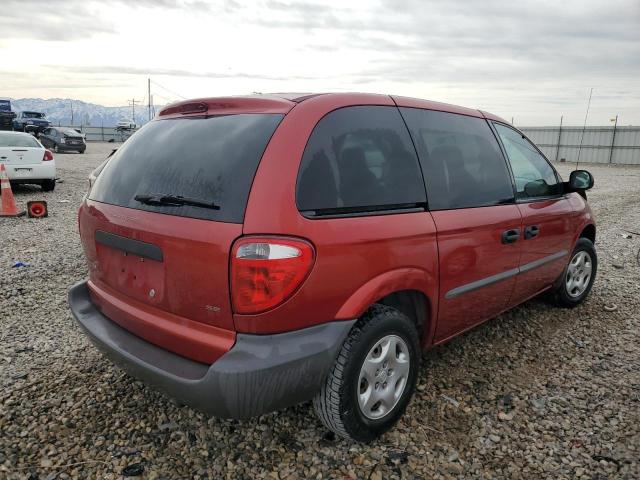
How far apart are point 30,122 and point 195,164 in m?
36.0

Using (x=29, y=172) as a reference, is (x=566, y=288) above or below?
below

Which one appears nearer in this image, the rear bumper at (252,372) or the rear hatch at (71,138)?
the rear bumper at (252,372)

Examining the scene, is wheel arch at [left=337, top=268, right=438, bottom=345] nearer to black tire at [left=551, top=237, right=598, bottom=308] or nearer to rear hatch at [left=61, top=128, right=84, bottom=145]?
black tire at [left=551, top=237, right=598, bottom=308]

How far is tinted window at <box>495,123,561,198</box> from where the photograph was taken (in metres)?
3.35

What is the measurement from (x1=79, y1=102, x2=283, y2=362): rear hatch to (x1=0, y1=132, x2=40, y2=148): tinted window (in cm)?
952

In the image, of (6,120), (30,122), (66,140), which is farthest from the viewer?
(30,122)

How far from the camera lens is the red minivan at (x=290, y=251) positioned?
1.90m

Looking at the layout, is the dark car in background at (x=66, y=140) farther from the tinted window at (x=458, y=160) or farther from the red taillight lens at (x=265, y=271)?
the red taillight lens at (x=265, y=271)

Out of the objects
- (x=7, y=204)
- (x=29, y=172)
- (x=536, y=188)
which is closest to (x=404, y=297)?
(x=536, y=188)

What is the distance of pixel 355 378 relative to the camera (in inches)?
86.0

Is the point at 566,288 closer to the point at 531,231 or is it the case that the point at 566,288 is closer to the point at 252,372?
the point at 531,231

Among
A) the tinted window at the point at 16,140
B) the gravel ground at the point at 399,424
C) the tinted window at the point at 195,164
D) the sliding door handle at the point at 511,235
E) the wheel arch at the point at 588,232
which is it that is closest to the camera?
the tinted window at the point at 195,164

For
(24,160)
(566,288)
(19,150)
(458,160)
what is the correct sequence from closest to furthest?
1. (458,160)
2. (566,288)
3. (19,150)
4. (24,160)

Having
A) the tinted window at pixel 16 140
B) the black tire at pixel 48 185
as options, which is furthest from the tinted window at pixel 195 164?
the black tire at pixel 48 185
